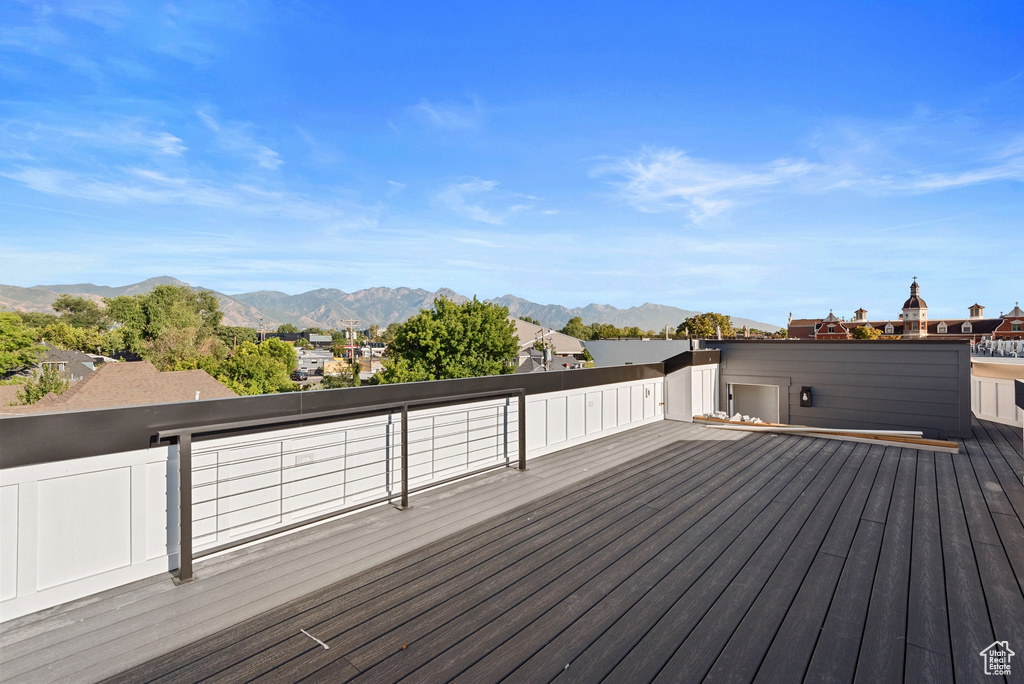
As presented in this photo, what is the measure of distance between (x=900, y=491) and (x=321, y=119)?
25989 mm

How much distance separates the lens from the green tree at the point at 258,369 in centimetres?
4009

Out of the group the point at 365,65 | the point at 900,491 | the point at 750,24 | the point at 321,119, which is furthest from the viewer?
the point at 321,119

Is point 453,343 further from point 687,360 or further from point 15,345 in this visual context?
point 15,345

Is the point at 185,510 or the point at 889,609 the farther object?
the point at 185,510

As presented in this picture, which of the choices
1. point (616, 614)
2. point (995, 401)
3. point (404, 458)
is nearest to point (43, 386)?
point (404, 458)

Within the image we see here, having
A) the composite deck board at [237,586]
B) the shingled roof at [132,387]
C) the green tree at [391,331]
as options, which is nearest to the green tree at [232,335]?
the green tree at [391,331]

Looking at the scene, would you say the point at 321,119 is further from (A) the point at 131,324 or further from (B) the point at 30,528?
(A) the point at 131,324

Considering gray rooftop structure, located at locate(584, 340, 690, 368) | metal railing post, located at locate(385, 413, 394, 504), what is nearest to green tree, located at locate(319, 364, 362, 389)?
gray rooftop structure, located at locate(584, 340, 690, 368)

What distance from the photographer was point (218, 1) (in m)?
6.41

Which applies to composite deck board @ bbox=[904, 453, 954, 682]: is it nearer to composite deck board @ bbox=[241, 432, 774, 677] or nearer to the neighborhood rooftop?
the neighborhood rooftop

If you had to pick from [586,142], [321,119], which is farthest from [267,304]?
[586,142]

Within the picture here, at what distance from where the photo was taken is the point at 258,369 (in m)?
40.8

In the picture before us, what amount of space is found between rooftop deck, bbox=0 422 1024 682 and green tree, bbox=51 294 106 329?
64.2 meters

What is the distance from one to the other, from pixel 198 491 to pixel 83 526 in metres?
0.48
